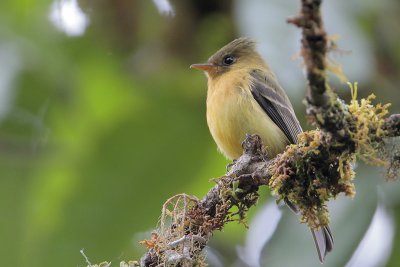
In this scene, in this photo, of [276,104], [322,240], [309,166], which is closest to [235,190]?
[309,166]

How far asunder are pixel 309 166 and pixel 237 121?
1.99m

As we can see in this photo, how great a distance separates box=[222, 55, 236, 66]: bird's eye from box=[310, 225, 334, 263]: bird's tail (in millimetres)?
2225

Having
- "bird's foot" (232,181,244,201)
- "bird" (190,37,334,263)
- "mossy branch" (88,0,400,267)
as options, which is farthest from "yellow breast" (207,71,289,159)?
"bird's foot" (232,181,244,201)

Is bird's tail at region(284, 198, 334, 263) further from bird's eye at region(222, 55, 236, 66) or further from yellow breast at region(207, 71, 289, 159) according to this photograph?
bird's eye at region(222, 55, 236, 66)

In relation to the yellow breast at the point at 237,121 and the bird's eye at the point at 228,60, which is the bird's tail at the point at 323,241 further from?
the bird's eye at the point at 228,60

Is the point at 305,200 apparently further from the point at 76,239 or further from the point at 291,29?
the point at 76,239

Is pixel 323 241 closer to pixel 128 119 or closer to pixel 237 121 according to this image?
pixel 237 121

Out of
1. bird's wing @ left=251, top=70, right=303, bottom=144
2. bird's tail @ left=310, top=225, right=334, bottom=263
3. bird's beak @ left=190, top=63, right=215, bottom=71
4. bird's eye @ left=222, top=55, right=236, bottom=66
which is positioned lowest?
bird's tail @ left=310, top=225, right=334, bottom=263

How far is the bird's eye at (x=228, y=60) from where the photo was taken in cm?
630

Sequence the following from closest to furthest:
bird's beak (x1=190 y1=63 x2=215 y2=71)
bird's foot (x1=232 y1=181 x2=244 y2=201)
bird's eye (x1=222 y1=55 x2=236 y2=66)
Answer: bird's foot (x1=232 y1=181 x2=244 y2=201)
bird's beak (x1=190 y1=63 x2=215 y2=71)
bird's eye (x1=222 y1=55 x2=236 y2=66)

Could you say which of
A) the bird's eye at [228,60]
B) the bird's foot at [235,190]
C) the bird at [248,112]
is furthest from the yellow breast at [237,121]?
the bird's foot at [235,190]

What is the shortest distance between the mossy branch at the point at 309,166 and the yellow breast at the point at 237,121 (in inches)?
42.0

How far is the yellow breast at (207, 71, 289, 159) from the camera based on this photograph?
200 inches

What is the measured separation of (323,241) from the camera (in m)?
4.38
